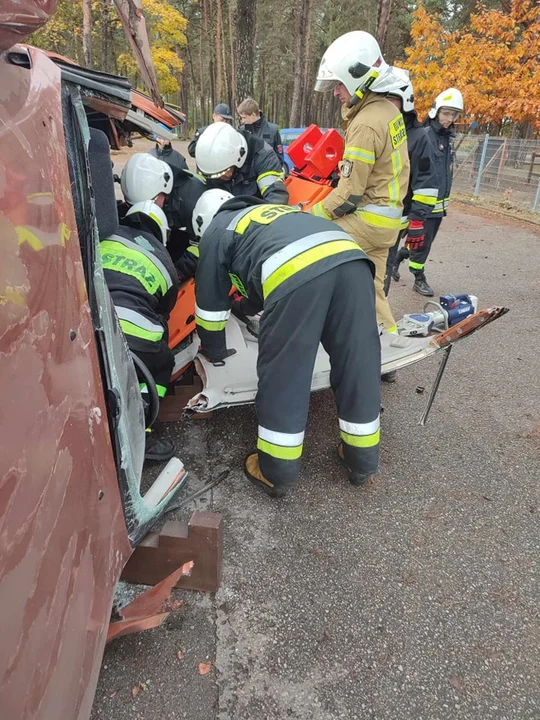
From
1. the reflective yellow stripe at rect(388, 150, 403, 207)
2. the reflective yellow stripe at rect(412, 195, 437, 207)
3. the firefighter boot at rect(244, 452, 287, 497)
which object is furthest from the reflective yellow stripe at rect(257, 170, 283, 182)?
the firefighter boot at rect(244, 452, 287, 497)

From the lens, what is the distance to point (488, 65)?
1368 centimetres

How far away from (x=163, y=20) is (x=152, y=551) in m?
22.4

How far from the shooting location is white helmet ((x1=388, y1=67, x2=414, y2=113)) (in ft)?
11.1

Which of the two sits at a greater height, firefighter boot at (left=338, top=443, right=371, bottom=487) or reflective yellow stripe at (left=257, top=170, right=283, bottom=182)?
reflective yellow stripe at (left=257, top=170, right=283, bottom=182)

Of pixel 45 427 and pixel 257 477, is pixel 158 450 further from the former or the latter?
pixel 45 427

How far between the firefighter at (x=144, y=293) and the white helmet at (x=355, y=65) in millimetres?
1615

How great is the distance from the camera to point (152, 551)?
1859 millimetres

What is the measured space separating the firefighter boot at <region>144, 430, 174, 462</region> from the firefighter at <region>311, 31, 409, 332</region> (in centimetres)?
169

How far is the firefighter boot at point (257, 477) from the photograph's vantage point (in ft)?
8.02

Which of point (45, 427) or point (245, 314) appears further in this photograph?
point (245, 314)

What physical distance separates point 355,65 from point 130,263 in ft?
6.71

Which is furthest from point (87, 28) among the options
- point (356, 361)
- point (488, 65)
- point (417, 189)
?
point (356, 361)

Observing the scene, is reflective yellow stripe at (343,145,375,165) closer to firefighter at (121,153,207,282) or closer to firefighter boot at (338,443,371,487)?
firefighter at (121,153,207,282)

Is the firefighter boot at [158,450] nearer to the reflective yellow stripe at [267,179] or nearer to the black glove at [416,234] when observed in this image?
the reflective yellow stripe at [267,179]
